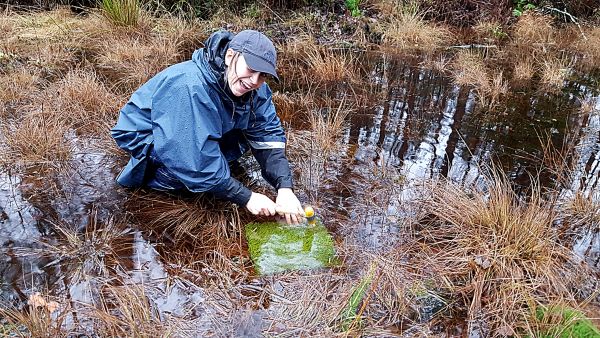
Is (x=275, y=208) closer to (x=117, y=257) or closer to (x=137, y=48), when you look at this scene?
(x=117, y=257)

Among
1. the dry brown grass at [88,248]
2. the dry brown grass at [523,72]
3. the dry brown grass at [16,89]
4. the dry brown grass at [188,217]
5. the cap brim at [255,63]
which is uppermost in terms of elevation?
the cap brim at [255,63]

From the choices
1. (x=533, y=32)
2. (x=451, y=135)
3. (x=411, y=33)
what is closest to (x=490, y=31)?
(x=533, y=32)

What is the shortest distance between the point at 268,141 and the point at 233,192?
19.6 inches

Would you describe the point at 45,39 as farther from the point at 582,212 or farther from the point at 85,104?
the point at 582,212

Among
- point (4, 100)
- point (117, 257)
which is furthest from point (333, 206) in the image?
point (4, 100)

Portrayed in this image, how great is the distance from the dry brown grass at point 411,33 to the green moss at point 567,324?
5.46 metres

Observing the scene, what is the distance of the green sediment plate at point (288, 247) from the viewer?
260 cm

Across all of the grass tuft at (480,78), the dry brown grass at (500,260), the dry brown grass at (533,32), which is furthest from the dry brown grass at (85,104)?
the dry brown grass at (533,32)

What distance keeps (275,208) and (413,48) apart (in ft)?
16.7

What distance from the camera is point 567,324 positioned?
6.78ft

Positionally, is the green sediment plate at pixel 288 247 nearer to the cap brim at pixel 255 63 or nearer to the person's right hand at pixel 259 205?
the person's right hand at pixel 259 205

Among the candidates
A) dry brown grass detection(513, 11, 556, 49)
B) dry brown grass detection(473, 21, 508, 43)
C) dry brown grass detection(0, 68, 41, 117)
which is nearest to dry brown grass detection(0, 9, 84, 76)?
dry brown grass detection(0, 68, 41, 117)

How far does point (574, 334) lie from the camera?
2062mm

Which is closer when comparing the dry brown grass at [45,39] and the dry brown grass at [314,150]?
the dry brown grass at [314,150]
